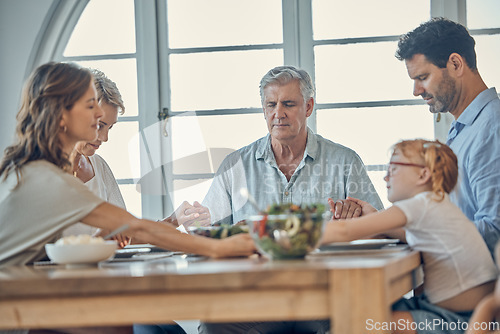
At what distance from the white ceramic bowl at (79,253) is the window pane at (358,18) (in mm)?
2364

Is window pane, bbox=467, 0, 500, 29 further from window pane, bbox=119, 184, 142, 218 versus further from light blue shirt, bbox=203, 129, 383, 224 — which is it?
window pane, bbox=119, 184, 142, 218

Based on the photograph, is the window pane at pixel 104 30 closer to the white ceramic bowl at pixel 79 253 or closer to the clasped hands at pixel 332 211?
the clasped hands at pixel 332 211

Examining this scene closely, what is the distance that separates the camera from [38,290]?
1.34m

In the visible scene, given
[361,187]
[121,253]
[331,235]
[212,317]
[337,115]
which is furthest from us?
[337,115]

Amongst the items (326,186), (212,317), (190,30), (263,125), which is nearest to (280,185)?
(326,186)

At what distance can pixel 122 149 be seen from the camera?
385 centimetres

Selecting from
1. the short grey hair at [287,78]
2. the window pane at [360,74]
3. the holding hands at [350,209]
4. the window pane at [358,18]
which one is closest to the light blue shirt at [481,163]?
the holding hands at [350,209]

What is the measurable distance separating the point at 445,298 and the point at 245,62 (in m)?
2.20

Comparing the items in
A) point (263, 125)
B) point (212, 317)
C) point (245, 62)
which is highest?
point (245, 62)

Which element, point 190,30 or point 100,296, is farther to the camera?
point 190,30

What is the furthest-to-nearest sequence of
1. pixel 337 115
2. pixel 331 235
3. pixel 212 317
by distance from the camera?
pixel 337 115 < pixel 331 235 < pixel 212 317

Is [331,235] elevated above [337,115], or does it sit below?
below

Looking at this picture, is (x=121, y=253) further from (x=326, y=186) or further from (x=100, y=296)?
(x=326, y=186)

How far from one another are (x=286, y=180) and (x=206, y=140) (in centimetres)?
83
